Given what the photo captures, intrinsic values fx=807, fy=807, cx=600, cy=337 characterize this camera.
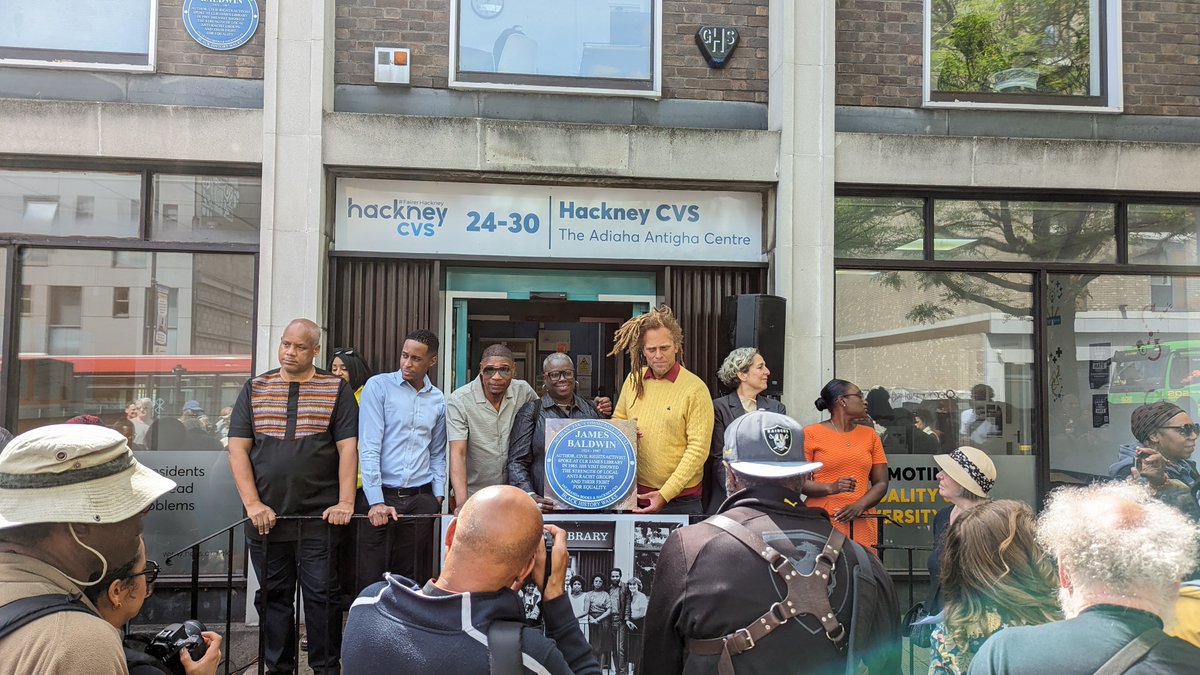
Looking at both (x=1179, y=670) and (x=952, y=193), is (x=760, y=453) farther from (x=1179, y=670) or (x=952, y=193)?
(x=952, y=193)

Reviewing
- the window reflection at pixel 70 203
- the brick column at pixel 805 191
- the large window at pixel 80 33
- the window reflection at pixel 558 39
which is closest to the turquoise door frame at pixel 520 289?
the brick column at pixel 805 191

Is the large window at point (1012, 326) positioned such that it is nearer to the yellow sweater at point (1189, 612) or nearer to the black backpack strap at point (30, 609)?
the yellow sweater at point (1189, 612)

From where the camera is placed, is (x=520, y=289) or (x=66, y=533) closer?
(x=66, y=533)

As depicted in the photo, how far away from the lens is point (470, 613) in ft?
6.48

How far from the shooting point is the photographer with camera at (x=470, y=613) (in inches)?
76.3

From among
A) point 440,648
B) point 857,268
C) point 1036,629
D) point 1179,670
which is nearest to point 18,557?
point 440,648

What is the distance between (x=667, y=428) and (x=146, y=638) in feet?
10.9

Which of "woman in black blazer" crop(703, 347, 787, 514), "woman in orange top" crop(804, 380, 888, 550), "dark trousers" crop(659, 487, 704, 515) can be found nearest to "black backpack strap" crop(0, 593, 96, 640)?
Result: "dark trousers" crop(659, 487, 704, 515)

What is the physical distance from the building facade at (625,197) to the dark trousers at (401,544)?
2024 mm

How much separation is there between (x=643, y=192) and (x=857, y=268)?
2117mm

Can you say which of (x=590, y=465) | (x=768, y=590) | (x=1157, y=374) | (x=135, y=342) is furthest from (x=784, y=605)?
(x=1157, y=374)

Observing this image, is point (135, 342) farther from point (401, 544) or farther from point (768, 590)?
point (768, 590)

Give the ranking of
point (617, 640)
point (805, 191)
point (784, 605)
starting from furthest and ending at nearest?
point (805, 191) < point (617, 640) < point (784, 605)

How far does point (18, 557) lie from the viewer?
181 centimetres
